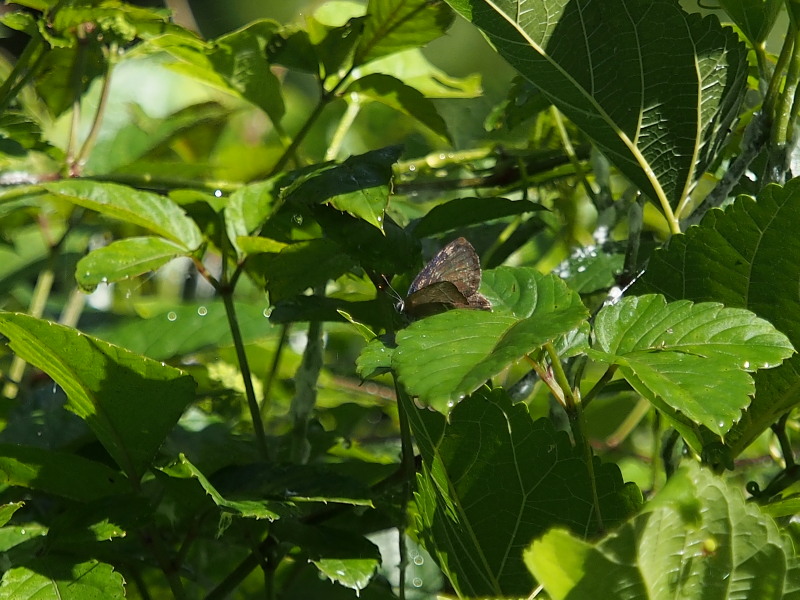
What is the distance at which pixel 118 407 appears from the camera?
0.71 m

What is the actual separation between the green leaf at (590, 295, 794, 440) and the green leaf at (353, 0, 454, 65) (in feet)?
1.45

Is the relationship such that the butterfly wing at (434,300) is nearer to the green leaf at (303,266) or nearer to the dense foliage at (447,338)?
the dense foliage at (447,338)

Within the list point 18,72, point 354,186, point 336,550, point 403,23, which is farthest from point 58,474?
point 403,23

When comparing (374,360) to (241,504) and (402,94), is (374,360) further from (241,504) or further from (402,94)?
(402,94)

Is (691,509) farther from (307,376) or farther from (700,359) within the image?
(307,376)

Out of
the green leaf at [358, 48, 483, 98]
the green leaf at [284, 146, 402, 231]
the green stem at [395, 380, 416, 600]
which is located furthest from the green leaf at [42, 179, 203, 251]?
the green leaf at [358, 48, 483, 98]

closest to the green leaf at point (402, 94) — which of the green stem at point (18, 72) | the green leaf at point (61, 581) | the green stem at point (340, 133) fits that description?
the green stem at point (340, 133)

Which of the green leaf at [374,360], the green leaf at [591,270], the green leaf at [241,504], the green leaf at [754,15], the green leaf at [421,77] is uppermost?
the green leaf at [754,15]

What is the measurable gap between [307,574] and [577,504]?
474 mm

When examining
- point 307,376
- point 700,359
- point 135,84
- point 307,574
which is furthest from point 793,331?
point 135,84

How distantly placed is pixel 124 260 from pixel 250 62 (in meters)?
0.31

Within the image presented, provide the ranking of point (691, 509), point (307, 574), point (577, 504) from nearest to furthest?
point (691, 509), point (577, 504), point (307, 574)

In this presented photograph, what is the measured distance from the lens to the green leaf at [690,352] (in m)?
0.51

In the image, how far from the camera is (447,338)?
1.80ft
